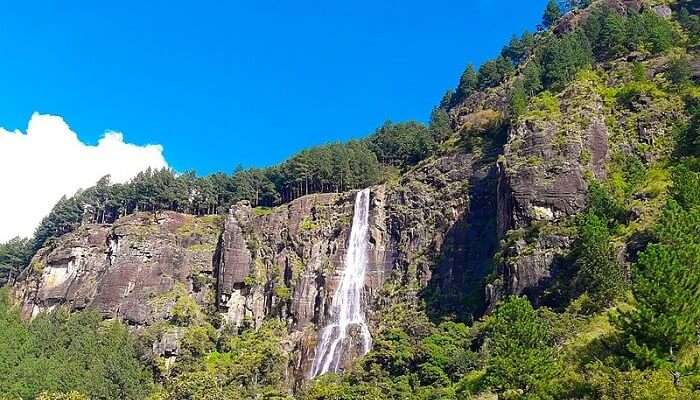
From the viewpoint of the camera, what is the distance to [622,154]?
3004 inches

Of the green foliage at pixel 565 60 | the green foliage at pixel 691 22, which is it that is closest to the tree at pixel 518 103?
the green foliage at pixel 565 60

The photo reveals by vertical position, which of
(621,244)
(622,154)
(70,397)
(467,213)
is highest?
(622,154)

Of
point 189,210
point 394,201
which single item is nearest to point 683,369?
point 394,201

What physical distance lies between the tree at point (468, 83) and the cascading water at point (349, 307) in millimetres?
43216

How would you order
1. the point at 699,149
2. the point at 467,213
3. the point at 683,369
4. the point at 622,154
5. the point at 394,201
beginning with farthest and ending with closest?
the point at 394,201 → the point at 467,213 → the point at 622,154 → the point at 699,149 → the point at 683,369

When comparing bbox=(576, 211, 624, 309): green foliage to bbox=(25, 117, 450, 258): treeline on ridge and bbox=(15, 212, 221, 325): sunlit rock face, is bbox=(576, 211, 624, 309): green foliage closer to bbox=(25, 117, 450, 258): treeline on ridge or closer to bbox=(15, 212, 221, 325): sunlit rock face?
bbox=(25, 117, 450, 258): treeline on ridge

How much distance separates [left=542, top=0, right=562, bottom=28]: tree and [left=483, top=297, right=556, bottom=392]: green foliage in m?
109

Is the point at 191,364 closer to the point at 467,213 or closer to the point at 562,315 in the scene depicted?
the point at 467,213

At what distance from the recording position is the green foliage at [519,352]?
140ft

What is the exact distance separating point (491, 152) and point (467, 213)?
11.0 m

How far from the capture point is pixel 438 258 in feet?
274

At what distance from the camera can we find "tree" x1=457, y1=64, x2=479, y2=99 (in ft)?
420

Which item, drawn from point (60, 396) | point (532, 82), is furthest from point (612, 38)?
point (60, 396)

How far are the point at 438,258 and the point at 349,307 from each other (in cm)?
1372
